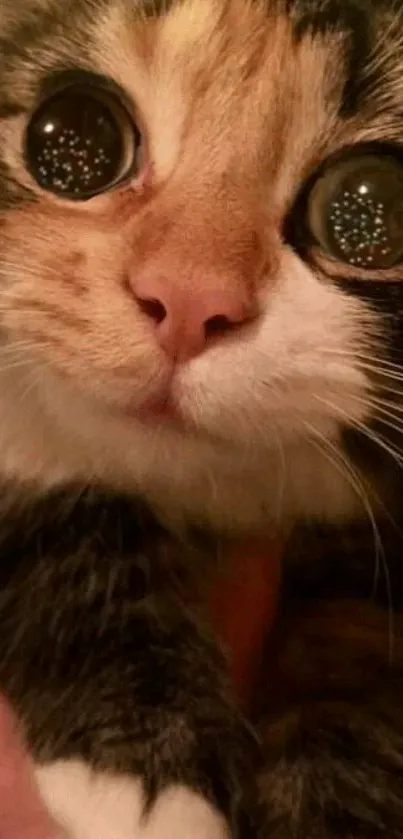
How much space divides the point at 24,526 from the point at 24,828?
0.74 ft

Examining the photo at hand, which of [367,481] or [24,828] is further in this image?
[367,481]

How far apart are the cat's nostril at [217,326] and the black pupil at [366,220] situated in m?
A: 0.11

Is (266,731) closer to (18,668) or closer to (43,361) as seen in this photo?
(18,668)

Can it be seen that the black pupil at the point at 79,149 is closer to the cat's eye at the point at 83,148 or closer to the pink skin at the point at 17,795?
the cat's eye at the point at 83,148

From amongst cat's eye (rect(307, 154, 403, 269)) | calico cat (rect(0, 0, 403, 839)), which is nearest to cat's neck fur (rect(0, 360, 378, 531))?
calico cat (rect(0, 0, 403, 839))

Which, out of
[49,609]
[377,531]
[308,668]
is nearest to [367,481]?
[377,531]

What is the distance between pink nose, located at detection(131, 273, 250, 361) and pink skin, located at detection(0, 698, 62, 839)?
0.29 metres

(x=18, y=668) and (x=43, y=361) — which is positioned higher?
(x=43, y=361)

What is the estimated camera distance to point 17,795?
0.74 m

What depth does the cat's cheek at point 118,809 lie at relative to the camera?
71cm

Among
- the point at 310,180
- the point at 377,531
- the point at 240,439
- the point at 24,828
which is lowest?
the point at 24,828

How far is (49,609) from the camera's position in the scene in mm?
820

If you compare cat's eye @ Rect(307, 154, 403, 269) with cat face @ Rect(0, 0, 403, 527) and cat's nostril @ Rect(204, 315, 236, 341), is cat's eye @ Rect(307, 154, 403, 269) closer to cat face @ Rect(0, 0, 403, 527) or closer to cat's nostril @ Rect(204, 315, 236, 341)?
cat face @ Rect(0, 0, 403, 527)

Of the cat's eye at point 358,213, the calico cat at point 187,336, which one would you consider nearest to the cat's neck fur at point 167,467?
the calico cat at point 187,336
